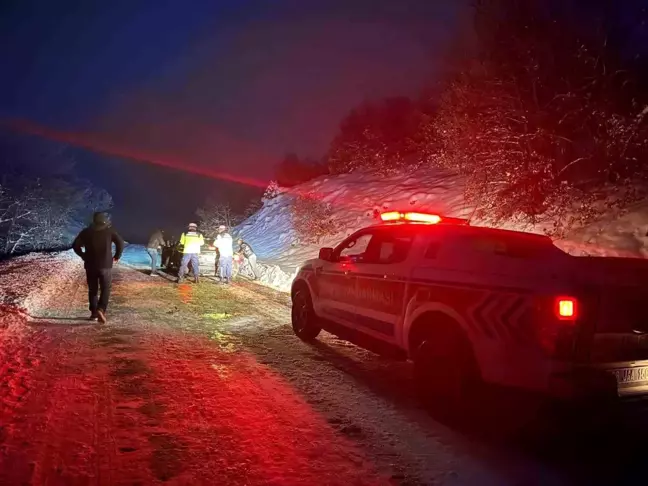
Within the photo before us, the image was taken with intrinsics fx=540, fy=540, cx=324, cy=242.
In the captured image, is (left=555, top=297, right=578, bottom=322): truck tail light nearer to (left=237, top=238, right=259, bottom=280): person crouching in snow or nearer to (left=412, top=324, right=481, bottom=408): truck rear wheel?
(left=412, top=324, right=481, bottom=408): truck rear wheel

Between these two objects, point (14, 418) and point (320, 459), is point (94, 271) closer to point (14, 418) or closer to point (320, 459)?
point (14, 418)

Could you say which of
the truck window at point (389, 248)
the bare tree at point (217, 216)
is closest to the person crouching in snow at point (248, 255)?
the truck window at point (389, 248)

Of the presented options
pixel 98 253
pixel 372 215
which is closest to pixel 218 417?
pixel 98 253

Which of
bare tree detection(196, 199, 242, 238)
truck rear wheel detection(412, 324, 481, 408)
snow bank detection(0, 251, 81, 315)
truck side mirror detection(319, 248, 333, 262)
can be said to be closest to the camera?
truck rear wheel detection(412, 324, 481, 408)

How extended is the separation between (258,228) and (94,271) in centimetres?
2290

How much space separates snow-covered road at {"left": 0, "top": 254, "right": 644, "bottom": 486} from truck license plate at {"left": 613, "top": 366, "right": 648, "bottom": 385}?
0.74 m

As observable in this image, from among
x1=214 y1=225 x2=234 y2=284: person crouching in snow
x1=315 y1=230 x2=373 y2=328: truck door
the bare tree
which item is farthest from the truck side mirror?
the bare tree

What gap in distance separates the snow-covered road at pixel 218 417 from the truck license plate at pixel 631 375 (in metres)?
0.74

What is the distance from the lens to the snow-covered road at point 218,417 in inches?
153

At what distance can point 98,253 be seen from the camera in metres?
9.13

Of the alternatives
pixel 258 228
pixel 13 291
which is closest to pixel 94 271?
pixel 13 291

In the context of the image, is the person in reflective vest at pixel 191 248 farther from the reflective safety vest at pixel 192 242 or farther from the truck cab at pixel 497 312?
the truck cab at pixel 497 312

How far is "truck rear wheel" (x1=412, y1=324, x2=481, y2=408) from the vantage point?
496 cm

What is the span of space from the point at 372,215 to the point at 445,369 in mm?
17484
